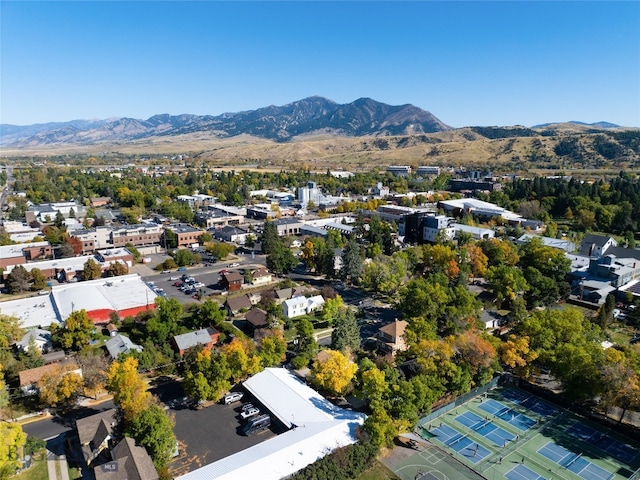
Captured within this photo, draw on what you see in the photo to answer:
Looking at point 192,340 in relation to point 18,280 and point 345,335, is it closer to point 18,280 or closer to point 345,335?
point 345,335

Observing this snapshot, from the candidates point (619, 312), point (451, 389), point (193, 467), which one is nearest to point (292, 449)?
point (193, 467)

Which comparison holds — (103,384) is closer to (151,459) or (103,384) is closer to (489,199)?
(151,459)

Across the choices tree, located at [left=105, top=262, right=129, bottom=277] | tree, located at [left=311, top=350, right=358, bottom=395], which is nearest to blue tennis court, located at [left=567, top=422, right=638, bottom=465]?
tree, located at [left=311, top=350, right=358, bottom=395]

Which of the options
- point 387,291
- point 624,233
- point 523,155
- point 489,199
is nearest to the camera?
point 387,291

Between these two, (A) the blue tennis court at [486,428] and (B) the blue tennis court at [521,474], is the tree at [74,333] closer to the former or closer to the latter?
(A) the blue tennis court at [486,428]

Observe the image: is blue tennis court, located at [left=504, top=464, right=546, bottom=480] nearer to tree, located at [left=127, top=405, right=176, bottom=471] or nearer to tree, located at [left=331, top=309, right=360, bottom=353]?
tree, located at [left=331, top=309, right=360, bottom=353]

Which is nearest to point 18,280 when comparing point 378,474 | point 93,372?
point 93,372
